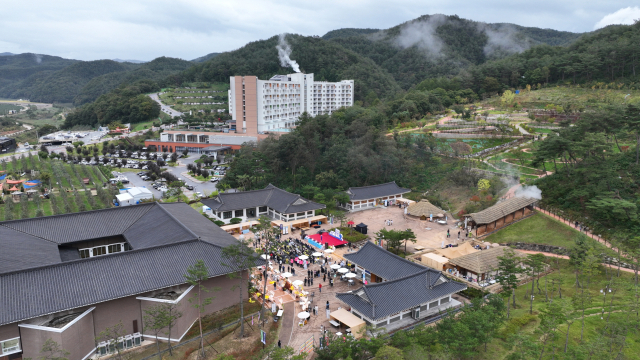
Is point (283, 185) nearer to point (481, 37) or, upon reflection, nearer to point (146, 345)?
point (146, 345)

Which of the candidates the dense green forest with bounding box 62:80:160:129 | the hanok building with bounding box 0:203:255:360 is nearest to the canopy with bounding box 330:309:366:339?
the hanok building with bounding box 0:203:255:360

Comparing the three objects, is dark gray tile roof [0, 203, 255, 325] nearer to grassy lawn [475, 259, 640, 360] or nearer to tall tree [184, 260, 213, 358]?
tall tree [184, 260, 213, 358]

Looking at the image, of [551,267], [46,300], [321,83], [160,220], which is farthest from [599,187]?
[321,83]

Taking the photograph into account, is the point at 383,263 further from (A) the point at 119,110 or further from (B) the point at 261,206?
(A) the point at 119,110

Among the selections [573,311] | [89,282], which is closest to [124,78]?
[89,282]

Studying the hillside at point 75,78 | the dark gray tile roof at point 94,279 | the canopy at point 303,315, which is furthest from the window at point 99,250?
the hillside at point 75,78

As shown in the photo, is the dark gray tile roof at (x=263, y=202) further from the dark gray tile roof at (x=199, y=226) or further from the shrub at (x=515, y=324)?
the shrub at (x=515, y=324)
